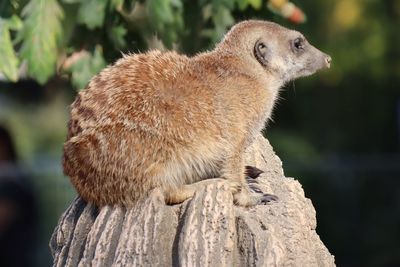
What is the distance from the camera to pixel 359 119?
14742 mm

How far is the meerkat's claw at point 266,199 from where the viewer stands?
14.8 ft

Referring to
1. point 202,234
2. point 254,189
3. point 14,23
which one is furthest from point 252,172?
point 14,23

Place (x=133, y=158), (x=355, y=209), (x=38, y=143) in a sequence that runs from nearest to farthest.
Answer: (x=133, y=158)
(x=355, y=209)
(x=38, y=143)

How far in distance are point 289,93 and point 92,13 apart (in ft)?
27.0

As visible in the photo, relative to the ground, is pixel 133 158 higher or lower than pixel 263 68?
lower

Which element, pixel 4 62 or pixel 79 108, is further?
pixel 4 62

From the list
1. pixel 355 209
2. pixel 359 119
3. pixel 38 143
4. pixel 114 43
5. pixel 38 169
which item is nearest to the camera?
pixel 114 43

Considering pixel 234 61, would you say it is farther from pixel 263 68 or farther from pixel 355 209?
pixel 355 209

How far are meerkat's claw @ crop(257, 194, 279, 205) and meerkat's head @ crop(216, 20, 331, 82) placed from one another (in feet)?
2.63

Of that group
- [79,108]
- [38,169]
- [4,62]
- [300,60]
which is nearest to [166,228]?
[79,108]

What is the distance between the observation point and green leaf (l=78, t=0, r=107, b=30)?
5965 mm

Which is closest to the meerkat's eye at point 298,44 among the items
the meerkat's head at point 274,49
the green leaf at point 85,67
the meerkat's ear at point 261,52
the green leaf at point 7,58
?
the meerkat's head at point 274,49

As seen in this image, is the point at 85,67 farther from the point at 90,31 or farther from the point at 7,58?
the point at 7,58

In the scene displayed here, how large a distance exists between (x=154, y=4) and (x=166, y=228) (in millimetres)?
1955
